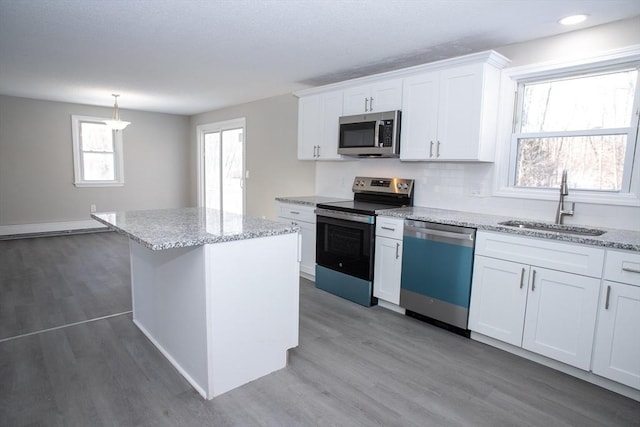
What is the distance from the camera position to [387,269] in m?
3.28

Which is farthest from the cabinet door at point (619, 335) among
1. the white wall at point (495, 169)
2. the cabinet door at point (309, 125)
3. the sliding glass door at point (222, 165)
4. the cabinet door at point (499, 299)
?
the sliding glass door at point (222, 165)

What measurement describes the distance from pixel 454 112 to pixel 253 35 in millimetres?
1735

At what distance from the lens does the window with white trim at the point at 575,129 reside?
8.42 ft

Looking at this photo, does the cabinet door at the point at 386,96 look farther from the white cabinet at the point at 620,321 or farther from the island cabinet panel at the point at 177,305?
the island cabinet panel at the point at 177,305

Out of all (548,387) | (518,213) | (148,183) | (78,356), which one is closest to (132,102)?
(148,183)

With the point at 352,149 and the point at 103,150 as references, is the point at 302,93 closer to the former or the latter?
the point at 352,149

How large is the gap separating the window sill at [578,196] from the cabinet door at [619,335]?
759 millimetres

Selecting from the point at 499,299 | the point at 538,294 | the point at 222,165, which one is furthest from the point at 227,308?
the point at 222,165

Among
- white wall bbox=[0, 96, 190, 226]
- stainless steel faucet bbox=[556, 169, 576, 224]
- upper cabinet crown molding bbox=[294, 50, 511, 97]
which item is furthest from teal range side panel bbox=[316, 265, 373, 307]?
white wall bbox=[0, 96, 190, 226]

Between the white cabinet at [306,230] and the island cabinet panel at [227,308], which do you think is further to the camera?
the white cabinet at [306,230]

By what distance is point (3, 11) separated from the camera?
2596 mm

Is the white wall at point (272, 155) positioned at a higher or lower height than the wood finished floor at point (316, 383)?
higher

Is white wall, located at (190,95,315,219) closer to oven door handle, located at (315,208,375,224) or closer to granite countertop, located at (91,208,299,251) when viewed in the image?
oven door handle, located at (315,208,375,224)

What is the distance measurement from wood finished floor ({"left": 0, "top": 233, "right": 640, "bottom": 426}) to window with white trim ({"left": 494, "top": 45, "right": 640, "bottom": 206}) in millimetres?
1365
